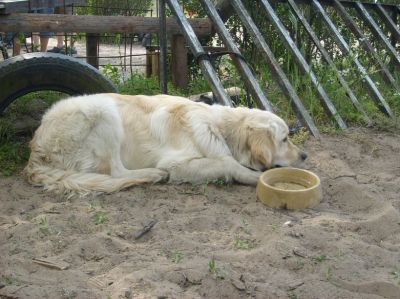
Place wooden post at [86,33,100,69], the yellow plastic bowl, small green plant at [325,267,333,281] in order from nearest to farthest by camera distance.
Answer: small green plant at [325,267,333,281]
the yellow plastic bowl
wooden post at [86,33,100,69]

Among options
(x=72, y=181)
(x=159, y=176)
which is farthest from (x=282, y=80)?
(x=72, y=181)

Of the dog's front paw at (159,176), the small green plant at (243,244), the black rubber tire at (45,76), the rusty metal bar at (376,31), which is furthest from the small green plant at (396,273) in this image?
the rusty metal bar at (376,31)

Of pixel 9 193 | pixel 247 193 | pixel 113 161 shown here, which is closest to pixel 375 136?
pixel 247 193

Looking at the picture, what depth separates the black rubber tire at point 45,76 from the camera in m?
5.08

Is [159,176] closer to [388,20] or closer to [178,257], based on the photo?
[178,257]

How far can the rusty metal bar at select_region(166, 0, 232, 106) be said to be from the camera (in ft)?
19.6

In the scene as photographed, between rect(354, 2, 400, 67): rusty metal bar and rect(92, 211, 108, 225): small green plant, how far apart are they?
6.27m

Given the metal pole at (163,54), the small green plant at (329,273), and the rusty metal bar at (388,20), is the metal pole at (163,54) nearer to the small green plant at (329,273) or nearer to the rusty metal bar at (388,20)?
the rusty metal bar at (388,20)

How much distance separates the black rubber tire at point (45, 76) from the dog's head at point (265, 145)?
1.86 metres

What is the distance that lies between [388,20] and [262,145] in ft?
18.7

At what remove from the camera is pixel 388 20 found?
898 centimetres

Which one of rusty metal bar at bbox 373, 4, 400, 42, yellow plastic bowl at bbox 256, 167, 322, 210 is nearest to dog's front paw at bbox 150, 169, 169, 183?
yellow plastic bowl at bbox 256, 167, 322, 210

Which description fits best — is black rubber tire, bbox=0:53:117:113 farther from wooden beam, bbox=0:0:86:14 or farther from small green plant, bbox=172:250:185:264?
small green plant, bbox=172:250:185:264


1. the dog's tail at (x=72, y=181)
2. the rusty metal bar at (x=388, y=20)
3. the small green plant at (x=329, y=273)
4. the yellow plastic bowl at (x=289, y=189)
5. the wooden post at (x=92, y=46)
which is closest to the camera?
the small green plant at (x=329, y=273)
